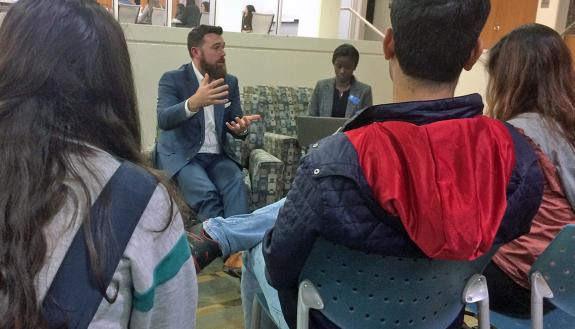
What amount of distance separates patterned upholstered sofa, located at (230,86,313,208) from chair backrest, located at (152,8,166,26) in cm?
323

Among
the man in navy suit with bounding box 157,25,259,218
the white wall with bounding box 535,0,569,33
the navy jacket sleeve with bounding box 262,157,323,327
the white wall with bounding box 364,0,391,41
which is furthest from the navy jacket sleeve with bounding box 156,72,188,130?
the white wall with bounding box 364,0,391,41

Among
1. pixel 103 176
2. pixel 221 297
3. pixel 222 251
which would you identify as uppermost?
pixel 103 176

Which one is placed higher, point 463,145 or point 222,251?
point 463,145

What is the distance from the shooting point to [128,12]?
5891mm

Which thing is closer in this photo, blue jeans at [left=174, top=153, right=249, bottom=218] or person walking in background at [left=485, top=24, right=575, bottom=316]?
person walking in background at [left=485, top=24, right=575, bottom=316]

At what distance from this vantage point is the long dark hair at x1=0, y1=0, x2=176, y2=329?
2.15 feet

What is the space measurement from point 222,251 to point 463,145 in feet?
3.02

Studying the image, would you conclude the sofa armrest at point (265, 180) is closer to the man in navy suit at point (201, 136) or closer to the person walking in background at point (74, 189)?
the man in navy suit at point (201, 136)

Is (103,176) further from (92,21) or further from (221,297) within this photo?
(221,297)

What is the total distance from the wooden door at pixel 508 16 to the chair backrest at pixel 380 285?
212 inches

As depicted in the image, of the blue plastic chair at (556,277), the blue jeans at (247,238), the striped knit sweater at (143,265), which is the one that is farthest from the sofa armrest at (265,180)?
the striped knit sweater at (143,265)

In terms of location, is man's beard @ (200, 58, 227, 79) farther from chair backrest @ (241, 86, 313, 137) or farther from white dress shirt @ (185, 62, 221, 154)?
chair backrest @ (241, 86, 313, 137)

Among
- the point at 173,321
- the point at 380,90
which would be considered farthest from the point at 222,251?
the point at 380,90

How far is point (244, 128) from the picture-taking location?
8.95 feet
